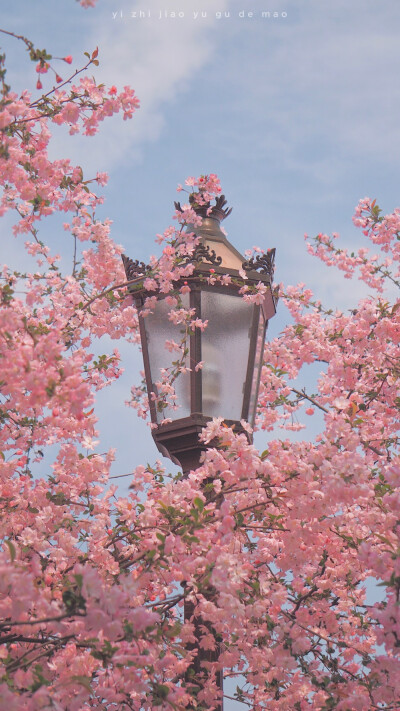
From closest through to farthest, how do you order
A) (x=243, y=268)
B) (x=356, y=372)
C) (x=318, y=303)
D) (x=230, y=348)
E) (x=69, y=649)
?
(x=69, y=649) → (x=230, y=348) → (x=243, y=268) → (x=356, y=372) → (x=318, y=303)

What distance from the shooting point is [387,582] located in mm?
3387

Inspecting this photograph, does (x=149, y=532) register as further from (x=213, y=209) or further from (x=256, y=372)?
(x=213, y=209)

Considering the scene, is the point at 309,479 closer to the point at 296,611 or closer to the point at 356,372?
the point at 296,611

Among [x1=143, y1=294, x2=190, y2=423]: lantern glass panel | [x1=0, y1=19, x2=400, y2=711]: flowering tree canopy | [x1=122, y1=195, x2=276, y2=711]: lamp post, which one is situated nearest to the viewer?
[x1=0, y1=19, x2=400, y2=711]: flowering tree canopy

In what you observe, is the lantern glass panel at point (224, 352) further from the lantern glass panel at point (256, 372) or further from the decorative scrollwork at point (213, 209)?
the decorative scrollwork at point (213, 209)

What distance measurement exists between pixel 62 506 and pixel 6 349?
205cm

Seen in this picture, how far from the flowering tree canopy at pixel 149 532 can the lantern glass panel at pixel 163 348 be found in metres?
0.08

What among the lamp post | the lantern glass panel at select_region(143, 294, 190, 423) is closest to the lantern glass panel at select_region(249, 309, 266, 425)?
the lamp post

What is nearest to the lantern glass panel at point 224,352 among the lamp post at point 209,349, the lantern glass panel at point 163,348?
the lamp post at point 209,349

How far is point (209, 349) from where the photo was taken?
4941mm

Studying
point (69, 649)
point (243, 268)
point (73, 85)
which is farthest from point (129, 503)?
point (73, 85)

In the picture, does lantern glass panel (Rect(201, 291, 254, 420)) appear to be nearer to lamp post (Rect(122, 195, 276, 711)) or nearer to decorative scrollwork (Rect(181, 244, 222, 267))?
lamp post (Rect(122, 195, 276, 711))

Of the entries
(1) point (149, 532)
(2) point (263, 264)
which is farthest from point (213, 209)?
(1) point (149, 532)

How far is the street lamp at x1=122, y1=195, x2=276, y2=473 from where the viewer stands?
4.75 meters
